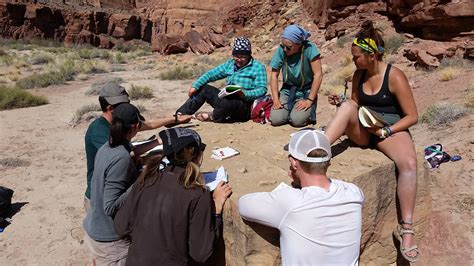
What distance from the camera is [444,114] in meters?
6.46

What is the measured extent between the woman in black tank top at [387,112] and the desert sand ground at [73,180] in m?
0.67

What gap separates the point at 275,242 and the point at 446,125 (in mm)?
4847

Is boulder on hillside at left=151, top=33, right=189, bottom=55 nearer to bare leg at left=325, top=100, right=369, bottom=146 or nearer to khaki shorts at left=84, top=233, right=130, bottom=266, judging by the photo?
bare leg at left=325, top=100, right=369, bottom=146

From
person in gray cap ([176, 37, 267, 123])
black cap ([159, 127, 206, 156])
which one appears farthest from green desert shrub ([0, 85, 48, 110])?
black cap ([159, 127, 206, 156])

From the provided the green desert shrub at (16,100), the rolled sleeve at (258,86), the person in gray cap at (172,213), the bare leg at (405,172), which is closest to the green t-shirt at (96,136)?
the person in gray cap at (172,213)

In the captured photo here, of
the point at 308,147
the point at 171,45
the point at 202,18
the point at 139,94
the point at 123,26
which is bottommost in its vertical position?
the point at 123,26

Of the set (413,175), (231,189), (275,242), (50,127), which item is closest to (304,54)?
(413,175)

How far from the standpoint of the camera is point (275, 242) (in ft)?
8.84

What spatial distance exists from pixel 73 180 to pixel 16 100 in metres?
6.39

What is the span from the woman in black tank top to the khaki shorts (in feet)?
6.15

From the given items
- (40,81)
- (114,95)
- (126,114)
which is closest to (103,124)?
(114,95)

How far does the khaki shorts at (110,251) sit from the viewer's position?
9.01 ft

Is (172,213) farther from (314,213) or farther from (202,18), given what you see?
(202,18)

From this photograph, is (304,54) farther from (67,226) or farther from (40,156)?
(40,156)
